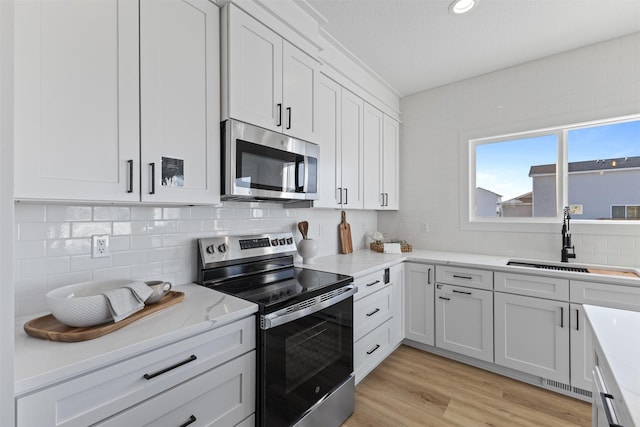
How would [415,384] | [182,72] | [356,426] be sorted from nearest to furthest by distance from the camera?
[182,72] < [356,426] < [415,384]

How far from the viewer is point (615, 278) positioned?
1.92 metres

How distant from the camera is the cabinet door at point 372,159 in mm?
2891

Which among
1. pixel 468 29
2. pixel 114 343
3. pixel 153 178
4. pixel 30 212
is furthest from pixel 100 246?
pixel 468 29

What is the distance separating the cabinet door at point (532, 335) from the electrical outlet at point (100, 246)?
270 centimetres

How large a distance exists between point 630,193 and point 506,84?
4.56ft

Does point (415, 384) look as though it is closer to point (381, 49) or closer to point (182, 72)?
point (182, 72)

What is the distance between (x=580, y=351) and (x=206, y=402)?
246cm

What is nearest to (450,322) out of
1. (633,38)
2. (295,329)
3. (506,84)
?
(295,329)

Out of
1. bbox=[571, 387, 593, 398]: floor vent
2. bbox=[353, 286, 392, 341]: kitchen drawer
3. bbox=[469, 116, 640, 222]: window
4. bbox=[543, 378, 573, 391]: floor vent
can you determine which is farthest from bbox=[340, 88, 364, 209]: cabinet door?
bbox=[571, 387, 593, 398]: floor vent

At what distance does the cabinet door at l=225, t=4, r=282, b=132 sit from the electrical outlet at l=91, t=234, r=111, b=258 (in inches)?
33.9

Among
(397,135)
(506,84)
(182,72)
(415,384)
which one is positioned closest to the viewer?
(182,72)

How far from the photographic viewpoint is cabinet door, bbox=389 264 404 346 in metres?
2.61

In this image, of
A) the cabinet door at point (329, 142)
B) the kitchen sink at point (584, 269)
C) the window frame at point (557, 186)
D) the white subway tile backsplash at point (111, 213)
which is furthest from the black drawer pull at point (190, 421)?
the window frame at point (557, 186)

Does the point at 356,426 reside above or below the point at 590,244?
below
